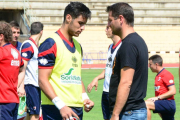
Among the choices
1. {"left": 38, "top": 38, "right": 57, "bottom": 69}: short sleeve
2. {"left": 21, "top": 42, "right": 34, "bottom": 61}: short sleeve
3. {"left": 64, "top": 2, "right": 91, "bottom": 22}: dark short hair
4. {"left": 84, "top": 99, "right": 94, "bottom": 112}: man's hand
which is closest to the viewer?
{"left": 38, "top": 38, "right": 57, "bottom": 69}: short sleeve

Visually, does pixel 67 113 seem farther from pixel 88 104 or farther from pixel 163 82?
pixel 163 82

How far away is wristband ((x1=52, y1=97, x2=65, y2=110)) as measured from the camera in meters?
4.10

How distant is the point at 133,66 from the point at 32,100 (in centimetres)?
344

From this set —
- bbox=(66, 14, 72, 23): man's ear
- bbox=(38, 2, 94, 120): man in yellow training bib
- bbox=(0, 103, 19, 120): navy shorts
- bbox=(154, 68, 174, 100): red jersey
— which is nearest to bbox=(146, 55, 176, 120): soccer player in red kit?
bbox=(154, 68, 174, 100): red jersey

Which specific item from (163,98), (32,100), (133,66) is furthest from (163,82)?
(133,66)

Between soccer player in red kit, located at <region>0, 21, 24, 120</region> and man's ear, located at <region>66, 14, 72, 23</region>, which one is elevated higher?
man's ear, located at <region>66, 14, 72, 23</region>

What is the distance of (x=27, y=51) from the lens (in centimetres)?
702

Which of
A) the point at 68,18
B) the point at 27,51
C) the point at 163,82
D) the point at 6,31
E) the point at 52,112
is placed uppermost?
the point at 68,18

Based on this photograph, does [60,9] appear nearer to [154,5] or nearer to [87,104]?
[154,5]

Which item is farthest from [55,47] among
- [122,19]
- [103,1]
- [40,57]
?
[103,1]

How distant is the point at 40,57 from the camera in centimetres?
424

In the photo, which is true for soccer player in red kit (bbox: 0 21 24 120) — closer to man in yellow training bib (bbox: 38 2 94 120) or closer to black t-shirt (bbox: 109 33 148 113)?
man in yellow training bib (bbox: 38 2 94 120)

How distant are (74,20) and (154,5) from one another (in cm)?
2875

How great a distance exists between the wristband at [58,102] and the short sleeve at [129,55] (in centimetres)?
76
